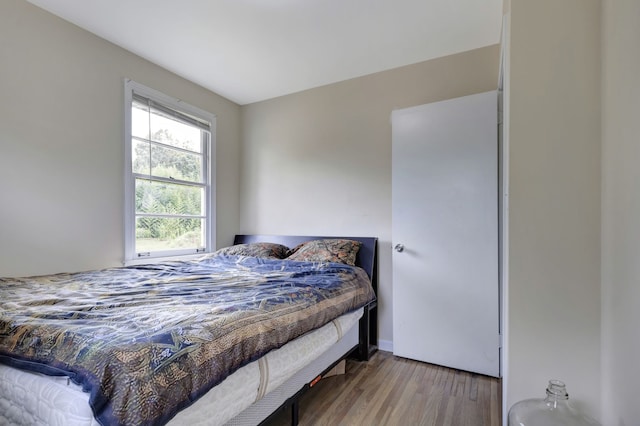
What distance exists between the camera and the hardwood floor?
1716 mm

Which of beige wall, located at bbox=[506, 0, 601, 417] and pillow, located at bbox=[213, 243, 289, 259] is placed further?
pillow, located at bbox=[213, 243, 289, 259]

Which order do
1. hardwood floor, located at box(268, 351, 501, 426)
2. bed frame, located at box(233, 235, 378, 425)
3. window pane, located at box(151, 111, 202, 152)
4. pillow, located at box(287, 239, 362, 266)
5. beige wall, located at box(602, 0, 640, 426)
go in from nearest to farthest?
1. beige wall, located at box(602, 0, 640, 426)
2. hardwood floor, located at box(268, 351, 501, 426)
3. bed frame, located at box(233, 235, 378, 425)
4. pillow, located at box(287, 239, 362, 266)
5. window pane, located at box(151, 111, 202, 152)

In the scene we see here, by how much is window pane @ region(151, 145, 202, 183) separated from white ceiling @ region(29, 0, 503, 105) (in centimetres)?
80

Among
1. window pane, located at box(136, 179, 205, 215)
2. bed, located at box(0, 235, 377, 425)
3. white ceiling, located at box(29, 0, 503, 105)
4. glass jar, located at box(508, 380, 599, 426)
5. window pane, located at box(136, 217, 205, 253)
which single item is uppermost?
white ceiling, located at box(29, 0, 503, 105)

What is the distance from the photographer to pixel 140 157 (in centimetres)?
276

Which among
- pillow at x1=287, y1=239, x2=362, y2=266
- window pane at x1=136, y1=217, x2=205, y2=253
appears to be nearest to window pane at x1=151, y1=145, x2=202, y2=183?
window pane at x1=136, y1=217, x2=205, y2=253

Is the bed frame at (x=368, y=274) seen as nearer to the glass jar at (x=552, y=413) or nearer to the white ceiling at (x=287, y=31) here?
the glass jar at (x=552, y=413)

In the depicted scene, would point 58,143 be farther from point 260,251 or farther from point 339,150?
point 339,150

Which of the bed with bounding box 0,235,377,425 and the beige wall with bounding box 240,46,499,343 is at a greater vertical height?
the beige wall with bounding box 240,46,499,343

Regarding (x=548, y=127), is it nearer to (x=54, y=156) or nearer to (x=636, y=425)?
(x=636, y=425)

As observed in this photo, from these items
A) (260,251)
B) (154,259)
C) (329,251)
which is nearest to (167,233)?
(154,259)

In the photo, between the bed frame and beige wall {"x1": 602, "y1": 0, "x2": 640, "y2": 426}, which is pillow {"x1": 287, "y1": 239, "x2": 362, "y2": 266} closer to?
the bed frame

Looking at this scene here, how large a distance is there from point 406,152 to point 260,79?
1.67m

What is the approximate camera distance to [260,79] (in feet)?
10.2
